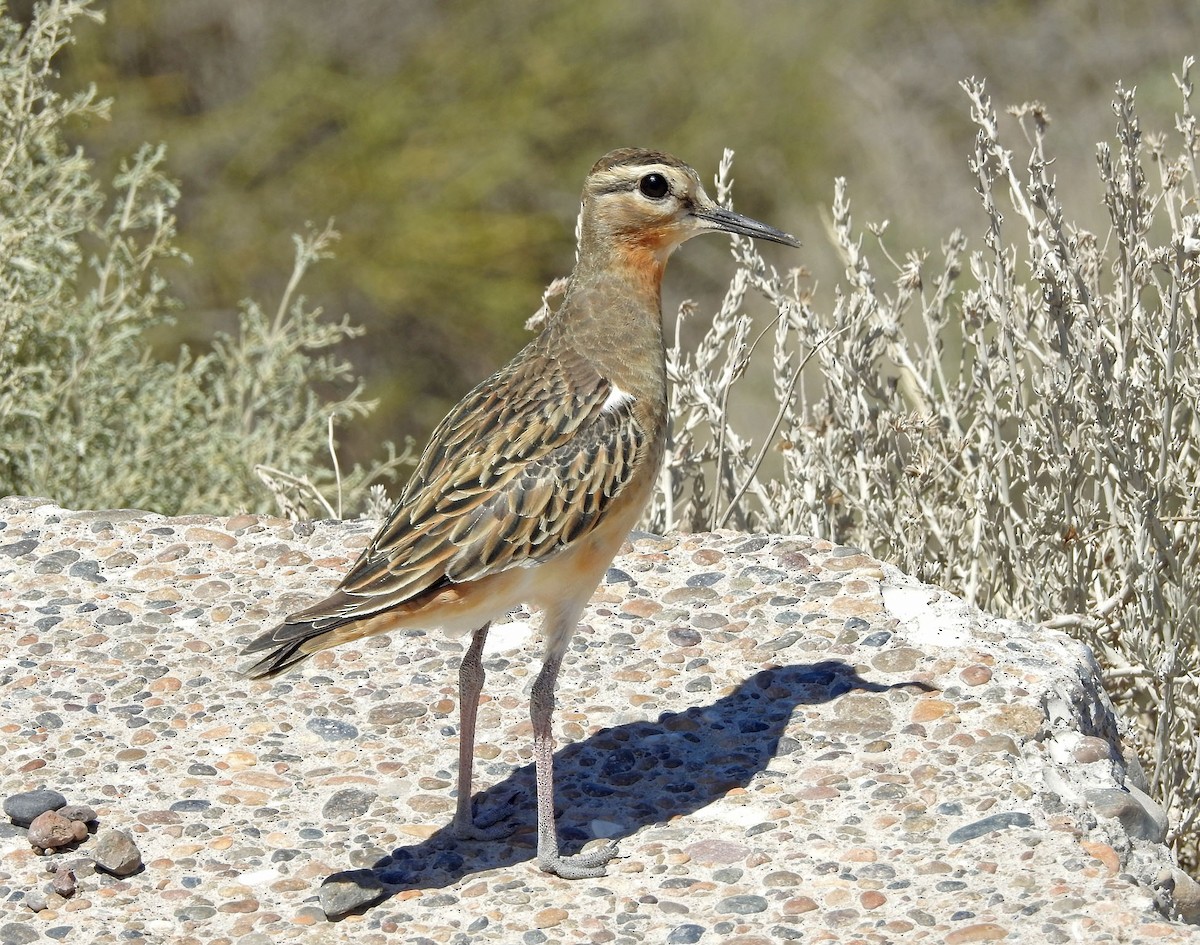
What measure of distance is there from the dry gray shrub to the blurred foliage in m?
7.52

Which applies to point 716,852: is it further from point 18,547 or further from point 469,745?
point 18,547

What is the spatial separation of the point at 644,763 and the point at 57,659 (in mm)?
2000

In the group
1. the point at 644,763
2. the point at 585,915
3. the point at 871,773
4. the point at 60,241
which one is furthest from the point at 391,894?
the point at 60,241

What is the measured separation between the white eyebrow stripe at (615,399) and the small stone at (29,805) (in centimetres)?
193

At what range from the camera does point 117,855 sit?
449 cm

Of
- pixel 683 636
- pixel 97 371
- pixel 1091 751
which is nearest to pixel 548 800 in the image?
pixel 683 636

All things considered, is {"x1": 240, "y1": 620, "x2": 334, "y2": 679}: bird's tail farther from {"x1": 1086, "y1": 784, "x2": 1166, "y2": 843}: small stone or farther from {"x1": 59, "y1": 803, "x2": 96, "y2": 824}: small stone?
{"x1": 1086, "y1": 784, "x2": 1166, "y2": 843}: small stone

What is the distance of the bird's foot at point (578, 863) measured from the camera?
4.56 metres

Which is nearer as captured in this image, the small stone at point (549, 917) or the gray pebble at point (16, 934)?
the gray pebble at point (16, 934)

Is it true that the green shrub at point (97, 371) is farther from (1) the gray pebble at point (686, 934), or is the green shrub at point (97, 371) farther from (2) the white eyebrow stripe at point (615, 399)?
(1) the gray pebble at point (686, 934)

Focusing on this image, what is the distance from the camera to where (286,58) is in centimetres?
1627

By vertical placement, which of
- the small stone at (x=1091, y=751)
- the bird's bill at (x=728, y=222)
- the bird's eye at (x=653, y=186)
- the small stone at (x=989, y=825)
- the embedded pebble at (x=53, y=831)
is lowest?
Result: the small stone at (x=989, y=825)

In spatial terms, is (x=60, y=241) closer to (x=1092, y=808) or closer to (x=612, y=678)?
(x=612, y=678)

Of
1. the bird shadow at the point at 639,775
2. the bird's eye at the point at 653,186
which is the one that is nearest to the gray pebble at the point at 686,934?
the bird shadow at the point at 639,775
